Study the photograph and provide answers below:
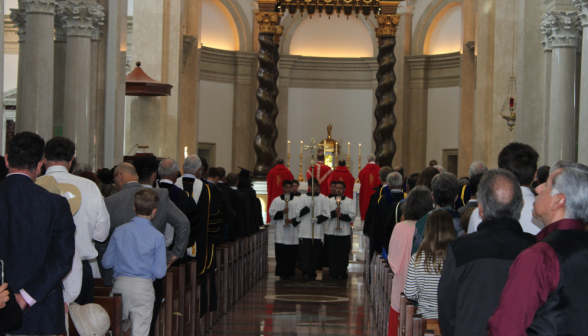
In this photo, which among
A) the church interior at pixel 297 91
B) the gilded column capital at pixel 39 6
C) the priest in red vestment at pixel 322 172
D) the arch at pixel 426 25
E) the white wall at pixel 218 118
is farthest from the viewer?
A: the arch at pixel 426 25

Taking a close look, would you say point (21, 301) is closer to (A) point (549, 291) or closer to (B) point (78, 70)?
(A) point (549, 291)

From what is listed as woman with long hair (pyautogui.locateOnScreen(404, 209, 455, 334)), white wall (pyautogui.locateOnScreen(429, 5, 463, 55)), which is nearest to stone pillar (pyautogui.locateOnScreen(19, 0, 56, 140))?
woman with long hair (pyautogui.locateOnScreen(404, 209, 455, 334))

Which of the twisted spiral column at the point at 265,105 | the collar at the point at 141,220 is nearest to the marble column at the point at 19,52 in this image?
the collar at the point at 141,220

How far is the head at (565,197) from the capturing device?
277 centimetres

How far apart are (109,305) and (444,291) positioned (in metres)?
2.31

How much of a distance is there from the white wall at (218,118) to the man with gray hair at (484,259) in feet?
60.3

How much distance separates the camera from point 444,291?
3.52 meters

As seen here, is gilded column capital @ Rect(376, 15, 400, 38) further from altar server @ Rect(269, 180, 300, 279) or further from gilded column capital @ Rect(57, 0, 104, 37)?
gilded column capital @ Rect(57, 0, 104, 37)

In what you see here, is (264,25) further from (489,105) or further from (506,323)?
(506,323)

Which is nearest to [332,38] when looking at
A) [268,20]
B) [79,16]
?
[268,20]

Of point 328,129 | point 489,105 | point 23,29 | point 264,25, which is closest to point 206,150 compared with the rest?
point 328,129

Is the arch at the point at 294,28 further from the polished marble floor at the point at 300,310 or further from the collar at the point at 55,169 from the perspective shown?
the collar at the point at 55,169

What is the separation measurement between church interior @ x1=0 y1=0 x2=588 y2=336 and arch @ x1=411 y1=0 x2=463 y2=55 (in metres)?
0.04

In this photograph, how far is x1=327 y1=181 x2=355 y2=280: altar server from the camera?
11.6 metres
